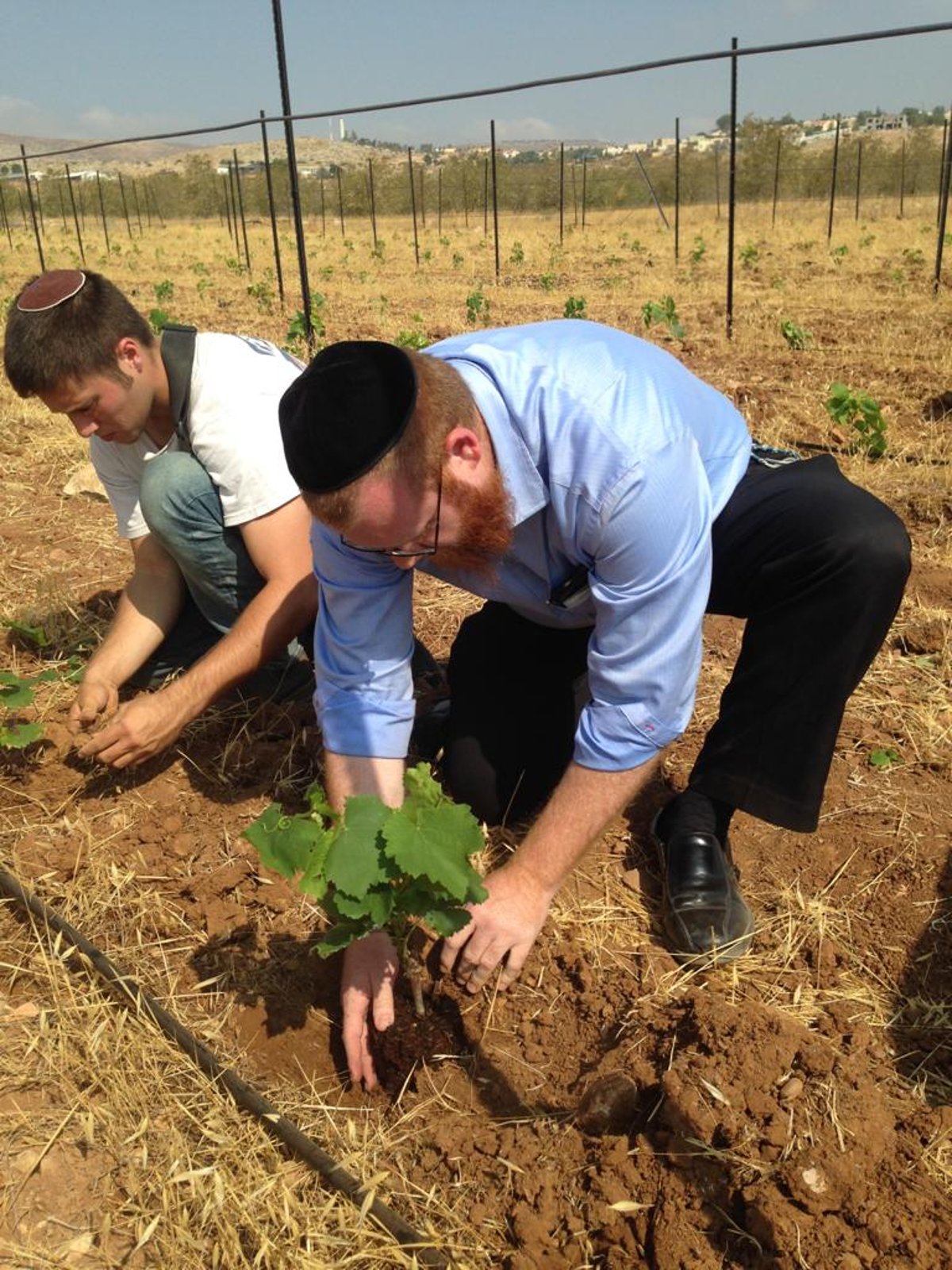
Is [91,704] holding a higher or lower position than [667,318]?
lower

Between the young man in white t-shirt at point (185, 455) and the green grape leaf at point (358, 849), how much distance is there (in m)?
1.01

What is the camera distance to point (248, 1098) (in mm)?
1858

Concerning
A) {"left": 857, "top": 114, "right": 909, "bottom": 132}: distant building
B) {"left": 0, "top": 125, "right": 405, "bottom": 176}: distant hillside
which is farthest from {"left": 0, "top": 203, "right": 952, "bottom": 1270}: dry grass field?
{"left": 0, "top": 125, "right": 405, "bottom": 176}: distant hillside

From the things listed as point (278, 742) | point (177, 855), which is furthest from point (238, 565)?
point (177, 855)

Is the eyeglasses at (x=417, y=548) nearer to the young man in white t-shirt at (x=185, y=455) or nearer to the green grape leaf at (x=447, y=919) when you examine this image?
the green grape leaf at (x=447, y=919)

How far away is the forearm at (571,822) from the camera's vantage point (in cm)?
176

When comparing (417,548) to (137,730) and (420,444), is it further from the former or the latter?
(137,730)

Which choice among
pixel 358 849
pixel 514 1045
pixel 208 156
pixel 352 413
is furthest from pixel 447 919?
pixel 208 156

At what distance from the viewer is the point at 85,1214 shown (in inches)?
69.0

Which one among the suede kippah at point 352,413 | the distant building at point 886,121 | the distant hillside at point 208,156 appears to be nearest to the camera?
the suede kippah at point 352,413

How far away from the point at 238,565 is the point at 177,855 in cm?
80

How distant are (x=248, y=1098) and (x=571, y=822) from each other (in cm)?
78

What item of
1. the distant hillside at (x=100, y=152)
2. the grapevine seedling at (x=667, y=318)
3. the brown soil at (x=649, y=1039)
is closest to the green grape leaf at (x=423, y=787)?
the brown soil at (x=649, y=1039)

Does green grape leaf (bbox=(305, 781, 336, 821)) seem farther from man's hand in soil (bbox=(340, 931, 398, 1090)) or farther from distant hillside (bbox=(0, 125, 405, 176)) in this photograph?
distant hillside (bbox=(0, 125, 405, 176))
